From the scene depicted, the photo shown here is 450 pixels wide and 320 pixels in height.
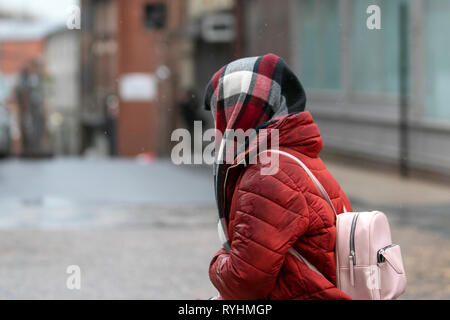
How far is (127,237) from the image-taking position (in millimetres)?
9039

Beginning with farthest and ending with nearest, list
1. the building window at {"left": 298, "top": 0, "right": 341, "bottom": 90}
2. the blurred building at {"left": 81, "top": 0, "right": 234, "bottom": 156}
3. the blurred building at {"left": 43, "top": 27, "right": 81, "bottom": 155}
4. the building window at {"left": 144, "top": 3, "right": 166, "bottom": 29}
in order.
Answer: the blurred building at {"left": 43, "top": 27, "right": 81, "bottom": 155} → the blurred building at {"left": 81, "top": 0, "right": 234, "bottom": 156} → the building window at {"left": 144, "top": 3, "right": 166, "bottom": 29} → the building window at {"left": 298, "top": 0, "right": 341, "bottom": 90}

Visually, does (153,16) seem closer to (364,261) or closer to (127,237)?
(127,237)

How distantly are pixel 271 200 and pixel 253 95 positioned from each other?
327 mm

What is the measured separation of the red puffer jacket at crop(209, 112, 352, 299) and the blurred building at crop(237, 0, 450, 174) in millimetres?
9056

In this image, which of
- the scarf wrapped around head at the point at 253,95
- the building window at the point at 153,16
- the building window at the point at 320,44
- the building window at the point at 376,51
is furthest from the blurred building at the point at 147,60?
the scarf wrapped around head at the point at 253,95

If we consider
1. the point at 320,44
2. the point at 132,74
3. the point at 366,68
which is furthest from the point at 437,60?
the point at 132,74

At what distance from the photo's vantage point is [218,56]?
69.1ft

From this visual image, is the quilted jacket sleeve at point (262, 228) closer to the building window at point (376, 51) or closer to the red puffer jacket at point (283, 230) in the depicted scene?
the red puffer jacket at point (283, 230)

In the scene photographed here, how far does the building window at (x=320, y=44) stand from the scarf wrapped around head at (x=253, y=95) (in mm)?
15087

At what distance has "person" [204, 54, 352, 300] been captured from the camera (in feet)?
8.30

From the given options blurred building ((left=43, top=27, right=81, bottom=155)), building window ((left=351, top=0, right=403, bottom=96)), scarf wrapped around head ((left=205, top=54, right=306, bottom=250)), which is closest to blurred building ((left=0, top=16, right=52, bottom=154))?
blurred building ((left=43, top=27, right=81, bottom=155))

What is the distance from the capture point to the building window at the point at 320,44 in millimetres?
18031

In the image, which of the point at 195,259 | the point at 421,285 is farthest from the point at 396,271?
the point at 195,259

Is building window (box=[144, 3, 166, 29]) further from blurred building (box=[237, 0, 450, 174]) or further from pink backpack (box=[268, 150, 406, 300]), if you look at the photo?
pink backpack (box=[268, 150, 406, 300])
